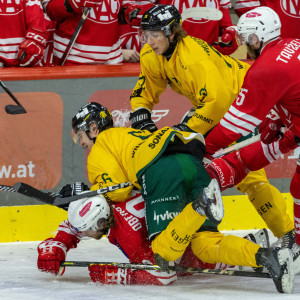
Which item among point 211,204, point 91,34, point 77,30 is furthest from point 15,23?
point 211,204

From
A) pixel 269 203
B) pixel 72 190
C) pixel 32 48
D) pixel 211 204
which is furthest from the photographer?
pixel 32 48

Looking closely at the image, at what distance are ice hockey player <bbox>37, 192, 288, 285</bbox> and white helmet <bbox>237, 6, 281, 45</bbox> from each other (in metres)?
0.93

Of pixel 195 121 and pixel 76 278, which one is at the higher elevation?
pixel 195 121

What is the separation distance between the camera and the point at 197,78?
4703 millimetres

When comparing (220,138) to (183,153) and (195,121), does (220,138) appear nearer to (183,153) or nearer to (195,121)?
(183,153)

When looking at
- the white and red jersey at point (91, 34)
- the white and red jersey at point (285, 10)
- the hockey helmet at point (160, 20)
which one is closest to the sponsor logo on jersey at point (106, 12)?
the white and red jersey at point (91, 34)

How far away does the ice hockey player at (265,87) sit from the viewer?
3.96 meters

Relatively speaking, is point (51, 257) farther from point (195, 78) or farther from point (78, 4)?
point (78, 4)

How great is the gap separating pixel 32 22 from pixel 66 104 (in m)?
0.57

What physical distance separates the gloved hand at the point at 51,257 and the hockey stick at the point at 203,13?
204 centimetres

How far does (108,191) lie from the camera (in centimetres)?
427

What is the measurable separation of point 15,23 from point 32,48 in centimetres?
20

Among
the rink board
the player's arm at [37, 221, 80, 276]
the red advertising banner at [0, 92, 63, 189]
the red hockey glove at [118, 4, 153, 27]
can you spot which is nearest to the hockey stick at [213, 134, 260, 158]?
the player's arm at [37, 221, 80, 276]

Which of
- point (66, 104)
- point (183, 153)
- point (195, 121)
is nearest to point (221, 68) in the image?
point (195, 121)
